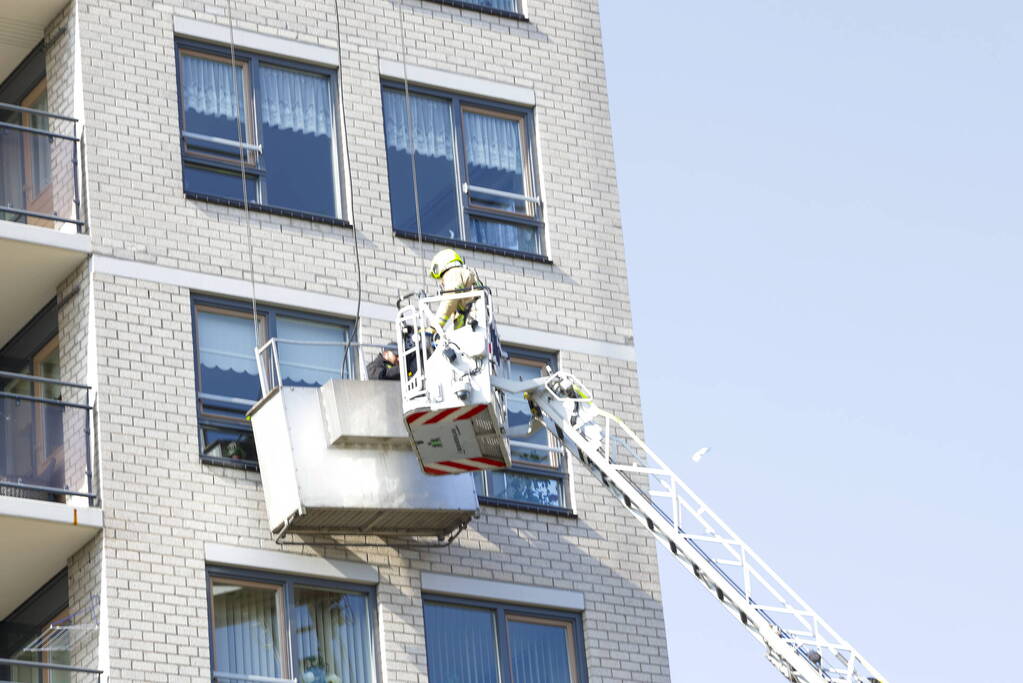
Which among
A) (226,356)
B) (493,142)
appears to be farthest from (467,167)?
(226,356)

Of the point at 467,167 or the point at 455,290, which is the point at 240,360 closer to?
the point at 455,290

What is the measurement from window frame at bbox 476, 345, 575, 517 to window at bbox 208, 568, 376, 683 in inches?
77.8

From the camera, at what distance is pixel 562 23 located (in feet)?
110

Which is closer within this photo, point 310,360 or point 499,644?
point 499,644

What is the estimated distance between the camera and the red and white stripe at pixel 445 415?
2755 centimetres

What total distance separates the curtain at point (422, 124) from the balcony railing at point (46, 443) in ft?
16.4

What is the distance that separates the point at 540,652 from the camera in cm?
3011

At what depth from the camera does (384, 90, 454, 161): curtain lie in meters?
31.7

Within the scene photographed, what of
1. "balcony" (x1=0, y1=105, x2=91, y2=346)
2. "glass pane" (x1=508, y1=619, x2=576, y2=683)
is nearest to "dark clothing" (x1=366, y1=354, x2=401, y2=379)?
"glass pane" (x1=508, y1=619, x2=576, y2=683)

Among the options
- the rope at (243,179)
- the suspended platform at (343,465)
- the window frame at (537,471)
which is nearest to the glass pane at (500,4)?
the rope at (243,179)

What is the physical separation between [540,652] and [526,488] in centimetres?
181

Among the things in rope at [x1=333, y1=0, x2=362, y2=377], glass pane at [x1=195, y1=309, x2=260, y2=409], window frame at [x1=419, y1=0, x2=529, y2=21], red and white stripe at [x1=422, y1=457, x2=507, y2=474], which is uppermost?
window frame at [x1=419, y1=0, x2=529, y2=21]

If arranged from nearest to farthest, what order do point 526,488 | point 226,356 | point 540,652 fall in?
point 226,356
point 540,652
point 526,488

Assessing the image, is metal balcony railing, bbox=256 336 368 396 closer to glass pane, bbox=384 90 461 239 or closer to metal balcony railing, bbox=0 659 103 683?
glass pane, bbox=384 90 461 239
